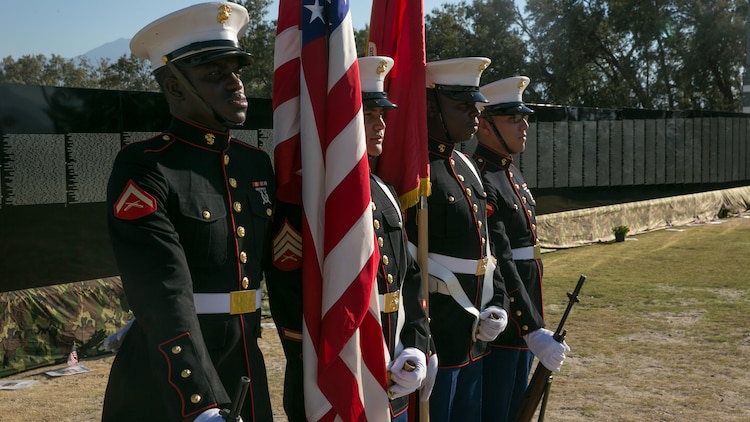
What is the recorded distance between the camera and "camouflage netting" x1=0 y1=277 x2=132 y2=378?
5.96 m

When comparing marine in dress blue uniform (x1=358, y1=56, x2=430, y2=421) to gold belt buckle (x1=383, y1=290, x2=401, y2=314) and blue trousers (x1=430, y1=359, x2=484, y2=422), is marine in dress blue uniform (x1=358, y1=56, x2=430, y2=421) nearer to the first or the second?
gold belt buckle (x1=383, y1=290, x2=401, y2=314)

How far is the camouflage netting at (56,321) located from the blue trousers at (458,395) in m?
3.80

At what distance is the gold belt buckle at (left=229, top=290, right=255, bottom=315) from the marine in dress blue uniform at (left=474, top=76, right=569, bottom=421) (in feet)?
6.07

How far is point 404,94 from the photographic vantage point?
3.43m

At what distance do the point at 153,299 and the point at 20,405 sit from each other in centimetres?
386

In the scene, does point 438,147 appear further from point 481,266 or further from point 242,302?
point 242,302

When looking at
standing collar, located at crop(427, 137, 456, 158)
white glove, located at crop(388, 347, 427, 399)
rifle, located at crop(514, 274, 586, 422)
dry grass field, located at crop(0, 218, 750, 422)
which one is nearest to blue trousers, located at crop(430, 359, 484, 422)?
rifle, located at crop(514, 274, 586, 422)

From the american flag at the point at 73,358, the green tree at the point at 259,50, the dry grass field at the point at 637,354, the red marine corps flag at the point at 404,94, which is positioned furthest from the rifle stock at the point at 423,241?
the green tree at the point at 259,50

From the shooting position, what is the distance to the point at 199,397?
1965 mm

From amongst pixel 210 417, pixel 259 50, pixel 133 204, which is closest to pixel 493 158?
pixel 133 204

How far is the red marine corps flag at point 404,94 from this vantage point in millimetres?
3346

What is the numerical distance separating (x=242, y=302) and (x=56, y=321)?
449cm

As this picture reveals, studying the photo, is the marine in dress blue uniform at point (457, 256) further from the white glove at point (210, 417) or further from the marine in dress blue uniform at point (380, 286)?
the white glove at point (210, 417)

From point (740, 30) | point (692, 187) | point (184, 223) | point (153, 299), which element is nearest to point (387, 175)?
point (184, 223)
